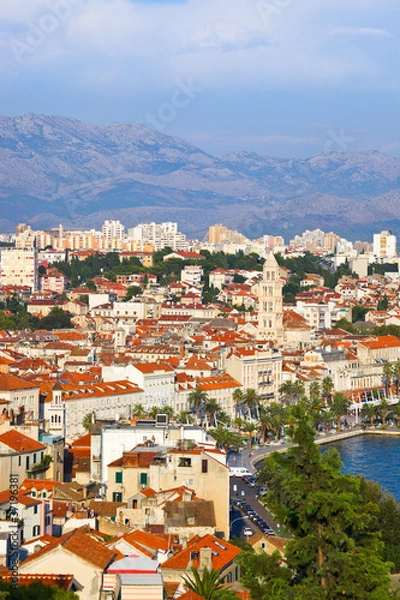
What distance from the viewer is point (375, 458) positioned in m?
31.6

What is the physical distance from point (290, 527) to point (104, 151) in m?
175

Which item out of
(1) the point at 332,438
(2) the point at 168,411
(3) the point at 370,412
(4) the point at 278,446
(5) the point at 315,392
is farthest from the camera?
(5) the point at 315,392

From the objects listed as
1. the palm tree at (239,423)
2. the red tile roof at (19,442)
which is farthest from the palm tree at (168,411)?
the red tile roof at (19,442)

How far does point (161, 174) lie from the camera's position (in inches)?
7490

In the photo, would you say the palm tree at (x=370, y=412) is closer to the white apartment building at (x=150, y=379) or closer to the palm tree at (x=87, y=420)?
the white apartment building at (x=150, y=379)

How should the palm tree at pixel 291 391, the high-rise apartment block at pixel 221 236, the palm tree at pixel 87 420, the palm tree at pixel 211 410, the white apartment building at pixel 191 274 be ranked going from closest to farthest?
the palm tree at pixel 87 420 → the palm tree at pixel 211 410 → the palm tree at pixel 291 391 → the white apartment building at pixel 191 274 → the high-rise apartment block at pixel 221 236

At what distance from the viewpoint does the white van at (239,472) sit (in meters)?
26.3

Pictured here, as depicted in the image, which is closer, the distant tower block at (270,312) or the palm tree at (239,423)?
the palm tree at (239,423)

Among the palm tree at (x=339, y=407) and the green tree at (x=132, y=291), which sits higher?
the green tree at (x=132, y=291)

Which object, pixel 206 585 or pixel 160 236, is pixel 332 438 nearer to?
pixel 206 585

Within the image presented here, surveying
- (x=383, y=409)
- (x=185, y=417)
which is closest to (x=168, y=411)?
(x=185, y=417)

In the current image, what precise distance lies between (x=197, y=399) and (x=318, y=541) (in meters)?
24.7

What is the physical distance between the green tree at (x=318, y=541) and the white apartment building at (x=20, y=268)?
212 feet

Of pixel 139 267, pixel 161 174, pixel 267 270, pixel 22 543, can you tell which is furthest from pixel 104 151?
pixel 22 543
